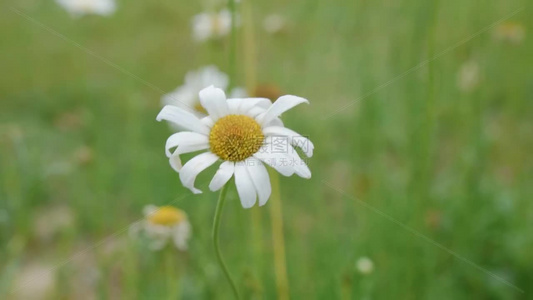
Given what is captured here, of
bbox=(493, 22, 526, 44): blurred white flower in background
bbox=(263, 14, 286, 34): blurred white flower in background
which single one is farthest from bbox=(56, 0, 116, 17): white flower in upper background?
bbox=(493, 22, 526, 44): blurred white flower in background

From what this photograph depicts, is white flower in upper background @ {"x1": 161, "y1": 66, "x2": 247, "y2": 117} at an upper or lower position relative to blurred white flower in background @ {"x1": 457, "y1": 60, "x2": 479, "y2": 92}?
upper

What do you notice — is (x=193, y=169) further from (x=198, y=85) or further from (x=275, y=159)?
(x=198, y=85)

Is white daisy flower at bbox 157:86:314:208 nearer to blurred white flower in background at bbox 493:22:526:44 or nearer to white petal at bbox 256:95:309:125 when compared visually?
white petal at bbox 256:95:309:125

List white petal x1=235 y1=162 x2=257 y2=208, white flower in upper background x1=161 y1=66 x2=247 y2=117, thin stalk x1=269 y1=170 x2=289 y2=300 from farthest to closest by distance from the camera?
white flower in upper background x1=161 y1=66 x2=247 y2=117
thin stalk x1=269 y1=170 x2=289 y2=300
white petal x1=235 y1=162 x2=257 y2=208

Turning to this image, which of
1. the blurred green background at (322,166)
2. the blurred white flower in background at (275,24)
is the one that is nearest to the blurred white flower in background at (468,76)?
the blurred green background at (322,166)

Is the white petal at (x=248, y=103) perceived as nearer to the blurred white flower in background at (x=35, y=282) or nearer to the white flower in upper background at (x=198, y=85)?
the white flower in upper background at (x=198, y=85)

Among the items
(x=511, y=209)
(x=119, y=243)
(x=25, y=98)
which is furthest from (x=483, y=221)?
(x=25, y=98)

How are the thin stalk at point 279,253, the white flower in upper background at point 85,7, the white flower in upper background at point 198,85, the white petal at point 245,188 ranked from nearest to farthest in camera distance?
the white petal at point 245,188 → the thin stalk at point 279,253 → the white flower in upper background at point 198,85 → the white flower in upper background at point 85,7

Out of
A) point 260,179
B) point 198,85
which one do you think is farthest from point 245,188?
point 198,85
